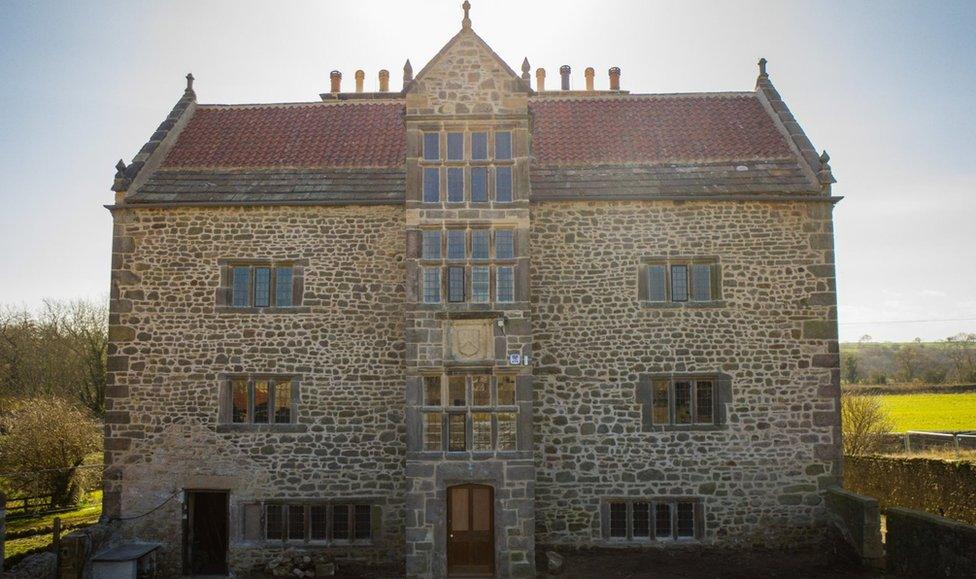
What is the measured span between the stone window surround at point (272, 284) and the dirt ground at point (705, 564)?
8188mm

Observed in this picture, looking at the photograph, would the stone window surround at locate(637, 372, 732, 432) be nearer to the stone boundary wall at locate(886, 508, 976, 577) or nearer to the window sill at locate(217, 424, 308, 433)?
the stone boundary wall at locate(886, 508, 976, 577)

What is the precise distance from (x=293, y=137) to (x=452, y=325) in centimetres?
802

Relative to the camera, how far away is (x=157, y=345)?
16.3 meters

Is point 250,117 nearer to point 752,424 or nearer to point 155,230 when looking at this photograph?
point 155,230

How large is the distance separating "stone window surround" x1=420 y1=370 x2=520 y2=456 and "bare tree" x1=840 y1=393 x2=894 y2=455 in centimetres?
1874

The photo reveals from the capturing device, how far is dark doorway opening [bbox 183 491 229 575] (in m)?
16.1

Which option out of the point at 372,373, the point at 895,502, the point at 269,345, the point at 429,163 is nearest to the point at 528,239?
the point at 429,163

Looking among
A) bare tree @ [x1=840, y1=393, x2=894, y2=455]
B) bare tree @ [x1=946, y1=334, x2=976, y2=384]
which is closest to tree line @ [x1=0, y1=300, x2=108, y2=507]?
bare tree @ [x1=840, y1=393, x2=894, y2=455]

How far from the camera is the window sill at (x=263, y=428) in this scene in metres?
16.0

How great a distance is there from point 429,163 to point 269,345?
19.1ft

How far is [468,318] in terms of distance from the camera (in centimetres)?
1480

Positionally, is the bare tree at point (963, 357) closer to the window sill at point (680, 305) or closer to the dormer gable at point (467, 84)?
the window sill at point (680, 305)

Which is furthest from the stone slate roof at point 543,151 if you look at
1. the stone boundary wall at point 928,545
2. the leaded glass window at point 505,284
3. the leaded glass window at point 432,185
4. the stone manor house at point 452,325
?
the stone boundary wall at point 928,545

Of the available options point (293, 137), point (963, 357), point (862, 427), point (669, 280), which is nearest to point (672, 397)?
point (669, 280)
